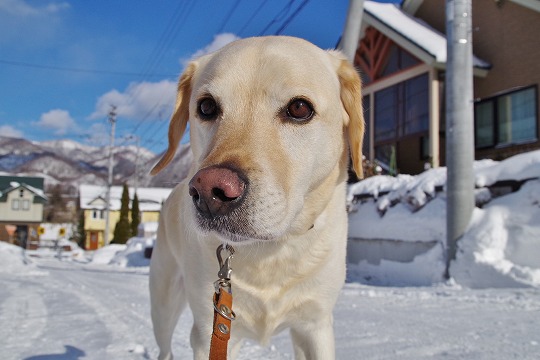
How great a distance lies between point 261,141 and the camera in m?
1.89

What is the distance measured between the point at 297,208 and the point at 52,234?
259ft

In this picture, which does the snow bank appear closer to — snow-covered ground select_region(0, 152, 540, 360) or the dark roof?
snow-covered ground select_region(0, 152, 540, 360)

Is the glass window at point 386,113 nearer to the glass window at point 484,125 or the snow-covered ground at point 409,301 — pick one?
the glass window at point 484,125

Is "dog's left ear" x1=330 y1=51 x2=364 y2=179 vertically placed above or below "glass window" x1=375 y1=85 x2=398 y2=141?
below

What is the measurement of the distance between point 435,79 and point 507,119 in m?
2.35

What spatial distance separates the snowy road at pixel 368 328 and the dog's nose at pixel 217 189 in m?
2.08

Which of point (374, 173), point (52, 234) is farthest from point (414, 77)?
point (52, 234)

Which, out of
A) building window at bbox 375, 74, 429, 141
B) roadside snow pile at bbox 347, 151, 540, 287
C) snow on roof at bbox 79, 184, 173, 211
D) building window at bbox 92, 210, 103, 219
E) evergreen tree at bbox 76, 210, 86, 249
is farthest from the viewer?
building window at bbox 92, 210, 103, 219

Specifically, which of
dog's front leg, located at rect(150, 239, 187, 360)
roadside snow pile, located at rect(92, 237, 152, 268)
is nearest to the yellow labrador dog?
dog's front leg, located at rect(150, 239, 187, 360)

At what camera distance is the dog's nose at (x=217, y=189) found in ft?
5.18

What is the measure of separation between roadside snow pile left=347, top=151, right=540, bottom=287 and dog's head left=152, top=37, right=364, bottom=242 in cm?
473

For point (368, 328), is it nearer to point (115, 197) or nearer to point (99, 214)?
point (99, 214)

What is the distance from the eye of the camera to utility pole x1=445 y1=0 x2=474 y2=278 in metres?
7.09

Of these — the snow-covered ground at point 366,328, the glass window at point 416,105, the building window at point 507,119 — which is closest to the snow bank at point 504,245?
the snow-covered ground at point 366,328
